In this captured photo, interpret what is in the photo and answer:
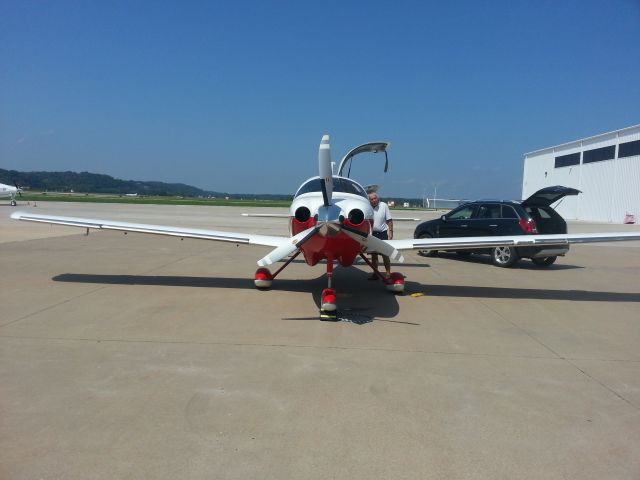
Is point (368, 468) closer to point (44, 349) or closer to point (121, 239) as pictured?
point (44, 349)

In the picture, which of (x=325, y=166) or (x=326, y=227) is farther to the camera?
(x=326, y=227)

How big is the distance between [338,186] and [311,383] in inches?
171

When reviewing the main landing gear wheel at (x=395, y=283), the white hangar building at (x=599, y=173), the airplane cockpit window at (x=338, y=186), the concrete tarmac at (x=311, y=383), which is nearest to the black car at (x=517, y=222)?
the concrete tarmac at (x=311, y=383)

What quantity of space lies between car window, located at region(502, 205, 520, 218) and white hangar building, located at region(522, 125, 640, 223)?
105ft

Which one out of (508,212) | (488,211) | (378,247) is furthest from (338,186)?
(488,211)

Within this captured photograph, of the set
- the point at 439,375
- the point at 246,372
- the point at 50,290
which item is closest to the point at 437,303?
the point at 439,375

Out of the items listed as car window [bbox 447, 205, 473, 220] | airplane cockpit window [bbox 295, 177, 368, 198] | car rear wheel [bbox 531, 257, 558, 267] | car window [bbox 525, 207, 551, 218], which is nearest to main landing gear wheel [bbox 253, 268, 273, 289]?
airplane cockpit window [bbox 295, 177, 368, 198]

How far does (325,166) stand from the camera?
5.95 meters

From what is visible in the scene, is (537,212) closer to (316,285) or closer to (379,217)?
(379,217)

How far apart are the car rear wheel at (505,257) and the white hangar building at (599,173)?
105 feet

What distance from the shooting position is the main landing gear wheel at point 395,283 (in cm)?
802

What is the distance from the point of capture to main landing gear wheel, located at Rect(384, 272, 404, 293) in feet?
26.3

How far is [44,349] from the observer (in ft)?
15.5

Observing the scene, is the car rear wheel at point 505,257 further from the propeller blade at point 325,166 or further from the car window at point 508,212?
the propeller blade at point 325,166
